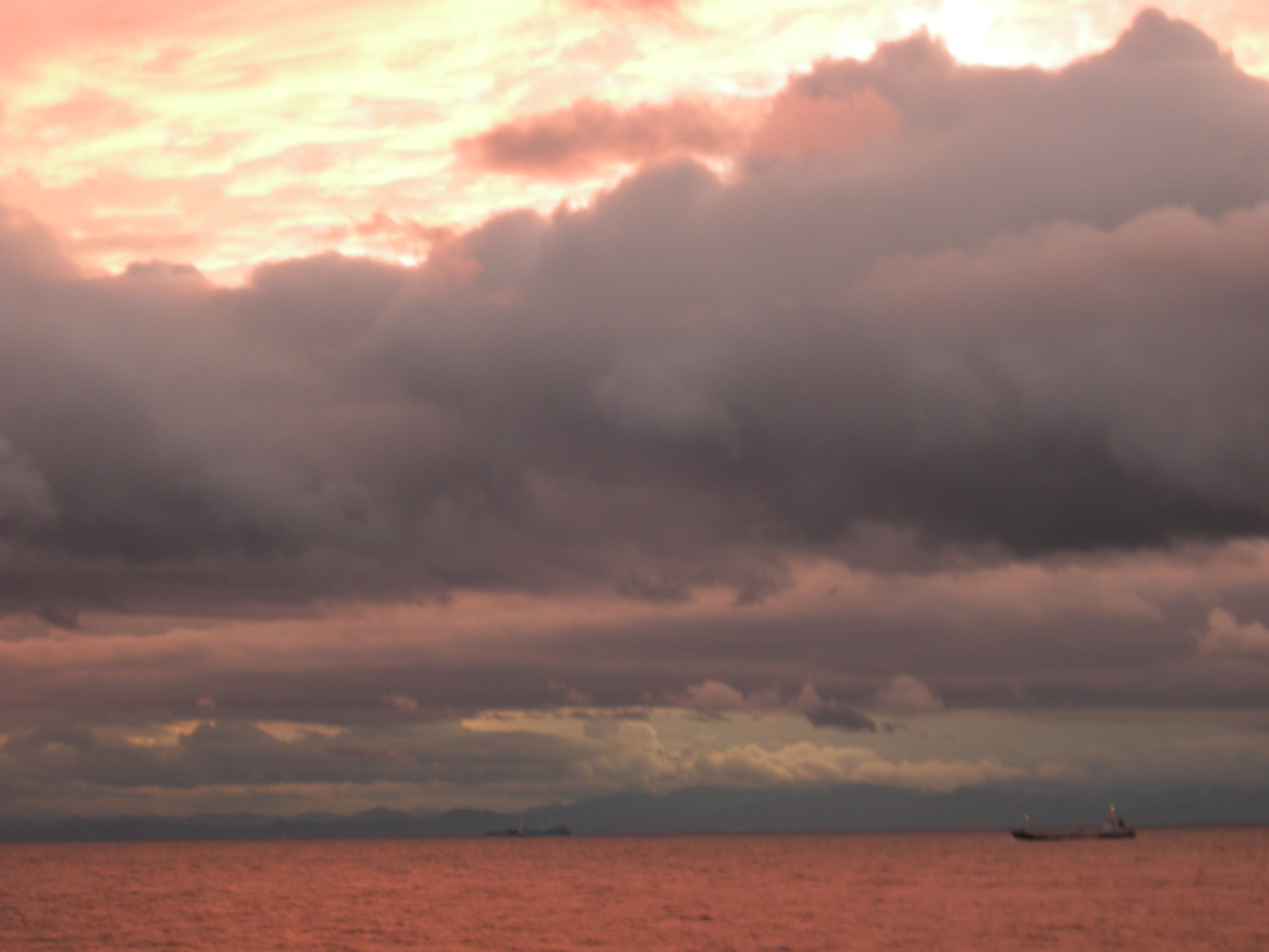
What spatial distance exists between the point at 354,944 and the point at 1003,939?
223 ft

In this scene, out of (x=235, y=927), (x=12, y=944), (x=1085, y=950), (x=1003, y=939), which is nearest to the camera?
(x=1085, y=950)

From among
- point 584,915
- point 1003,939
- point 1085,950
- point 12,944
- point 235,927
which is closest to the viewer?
point 1085,950

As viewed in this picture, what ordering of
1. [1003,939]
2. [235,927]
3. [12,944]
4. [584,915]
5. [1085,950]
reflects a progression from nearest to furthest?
[1085,950], [1003,939], [12,944], [235,927], [584,915]

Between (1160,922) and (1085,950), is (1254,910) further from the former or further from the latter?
(1085,950)

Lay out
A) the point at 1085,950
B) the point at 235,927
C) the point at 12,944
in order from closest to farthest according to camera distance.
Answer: the point at 1085,950 → the point at 12,944 → the point at 235,927

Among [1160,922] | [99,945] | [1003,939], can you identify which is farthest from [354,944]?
[1160,922]

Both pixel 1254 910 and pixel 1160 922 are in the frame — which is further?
pixel 1254 910

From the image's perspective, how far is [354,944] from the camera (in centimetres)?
15125

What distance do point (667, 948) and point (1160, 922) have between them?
201 feet

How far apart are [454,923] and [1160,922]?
8549cm

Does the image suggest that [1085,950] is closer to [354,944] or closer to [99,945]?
[354,944]

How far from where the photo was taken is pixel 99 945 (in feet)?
506

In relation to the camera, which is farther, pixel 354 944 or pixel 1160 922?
pixel 1160 922

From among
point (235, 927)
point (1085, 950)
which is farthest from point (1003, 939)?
point (235, 927)
